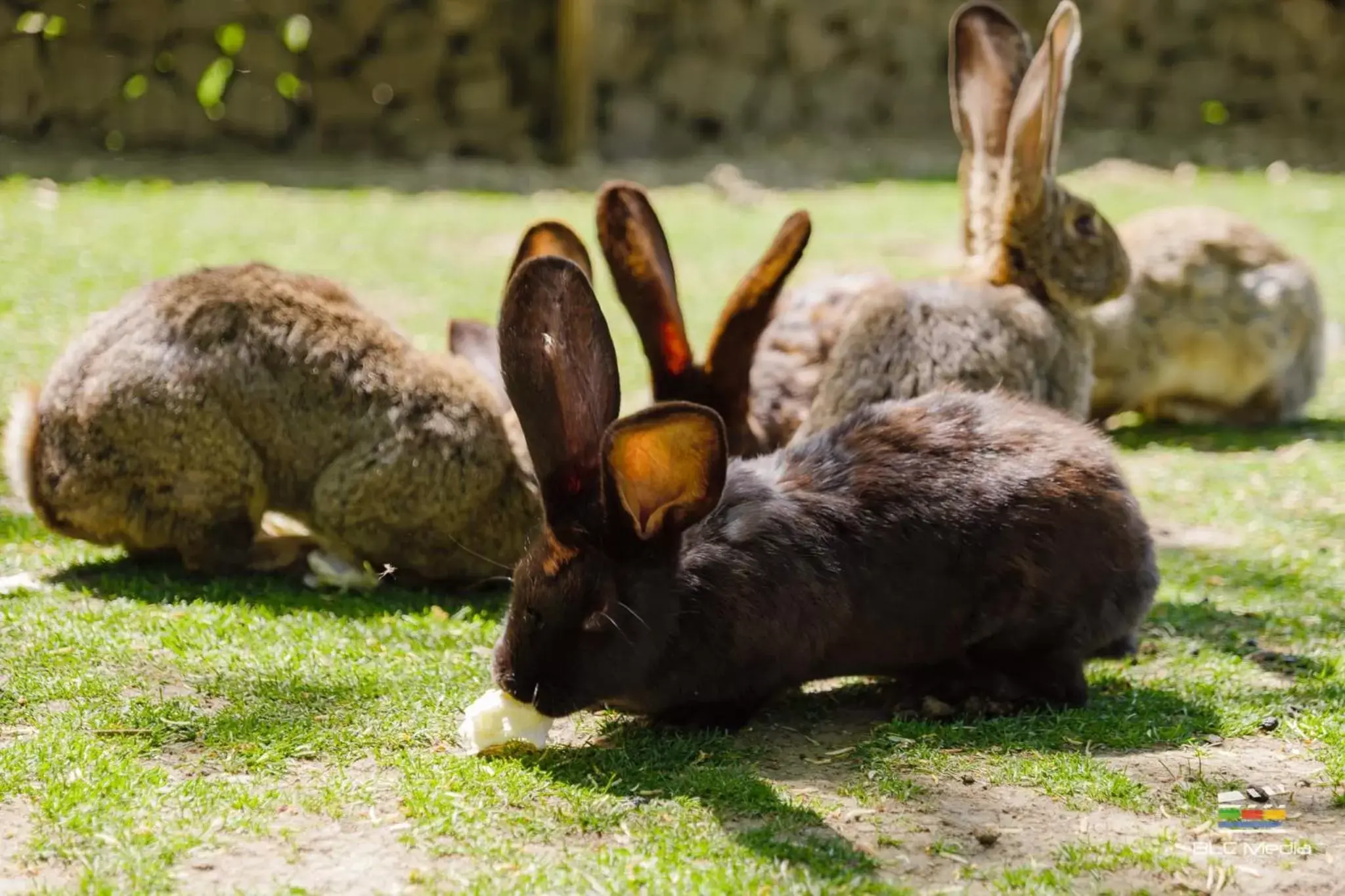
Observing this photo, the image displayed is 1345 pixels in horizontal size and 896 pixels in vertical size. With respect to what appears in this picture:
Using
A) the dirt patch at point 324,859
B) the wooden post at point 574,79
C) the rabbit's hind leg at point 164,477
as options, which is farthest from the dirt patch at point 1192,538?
the wooden post at point 574,79

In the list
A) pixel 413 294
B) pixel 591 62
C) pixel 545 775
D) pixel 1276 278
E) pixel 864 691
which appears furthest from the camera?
pixel 591 62

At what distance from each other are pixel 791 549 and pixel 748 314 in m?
1.49

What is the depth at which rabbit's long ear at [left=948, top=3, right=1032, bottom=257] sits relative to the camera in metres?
6.20

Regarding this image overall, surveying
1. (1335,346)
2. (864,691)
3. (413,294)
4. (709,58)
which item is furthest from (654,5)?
(864,691)

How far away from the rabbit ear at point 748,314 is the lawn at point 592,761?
1081 mm

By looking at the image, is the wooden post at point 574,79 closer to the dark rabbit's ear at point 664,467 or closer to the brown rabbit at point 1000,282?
the brown rabbit at point 1000,282

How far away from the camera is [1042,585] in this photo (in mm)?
4098

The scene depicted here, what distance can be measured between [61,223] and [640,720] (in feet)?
23.8

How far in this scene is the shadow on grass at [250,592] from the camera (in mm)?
4961

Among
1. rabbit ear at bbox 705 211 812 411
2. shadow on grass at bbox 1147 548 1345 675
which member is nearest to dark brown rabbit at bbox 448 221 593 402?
rabbit ear at bbox 705 211 812 411

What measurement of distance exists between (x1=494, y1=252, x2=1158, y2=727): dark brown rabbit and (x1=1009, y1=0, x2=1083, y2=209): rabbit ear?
164 cm

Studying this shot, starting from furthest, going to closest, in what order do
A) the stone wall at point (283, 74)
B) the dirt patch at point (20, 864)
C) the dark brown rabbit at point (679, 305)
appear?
1. the stone wall at point (283, 74)
2. the dark brown rabbit at point (679, 305)
3. the dirt patch at point (20, 864)

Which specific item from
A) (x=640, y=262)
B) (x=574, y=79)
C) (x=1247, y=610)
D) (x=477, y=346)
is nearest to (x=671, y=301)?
(x=640, y=262)

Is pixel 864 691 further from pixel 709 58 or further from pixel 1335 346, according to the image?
pixel 709 58
